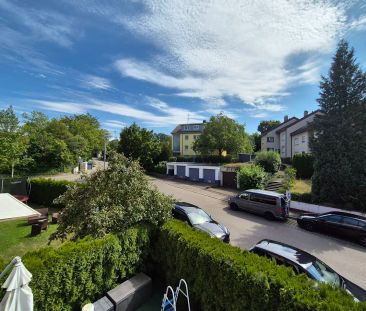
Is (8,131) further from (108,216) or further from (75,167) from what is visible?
(108,216)

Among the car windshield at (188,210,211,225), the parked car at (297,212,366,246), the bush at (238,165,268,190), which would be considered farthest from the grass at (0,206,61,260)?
the bush at (238,165,268,190)

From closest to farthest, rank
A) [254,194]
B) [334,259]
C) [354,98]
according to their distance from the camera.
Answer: [334,259] → [254,194] → [354,98]

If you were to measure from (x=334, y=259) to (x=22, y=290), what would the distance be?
12.1 m

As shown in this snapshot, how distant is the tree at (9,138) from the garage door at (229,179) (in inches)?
990

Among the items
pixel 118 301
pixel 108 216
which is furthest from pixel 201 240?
pixel 108 216

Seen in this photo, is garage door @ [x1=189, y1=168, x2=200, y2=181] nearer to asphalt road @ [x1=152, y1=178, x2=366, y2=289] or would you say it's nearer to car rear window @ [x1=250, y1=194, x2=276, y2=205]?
asphalt road @ [x1=152, y1=178, x2=366, y2=289]

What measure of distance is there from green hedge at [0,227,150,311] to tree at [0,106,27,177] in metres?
25.1

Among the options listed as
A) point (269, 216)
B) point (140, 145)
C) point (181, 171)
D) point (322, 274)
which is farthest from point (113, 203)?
point (140, 145)

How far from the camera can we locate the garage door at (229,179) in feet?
90.7

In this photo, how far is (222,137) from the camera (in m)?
36.7

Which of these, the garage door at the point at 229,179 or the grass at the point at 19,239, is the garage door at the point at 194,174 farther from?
the grass at the point at 19,239

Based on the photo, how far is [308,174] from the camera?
Answer: 1050 inches

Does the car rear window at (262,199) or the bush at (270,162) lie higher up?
the bush at (270,162)

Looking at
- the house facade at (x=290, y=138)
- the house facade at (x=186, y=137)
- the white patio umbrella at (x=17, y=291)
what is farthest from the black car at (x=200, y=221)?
the house facade at (x=186, y=137)
